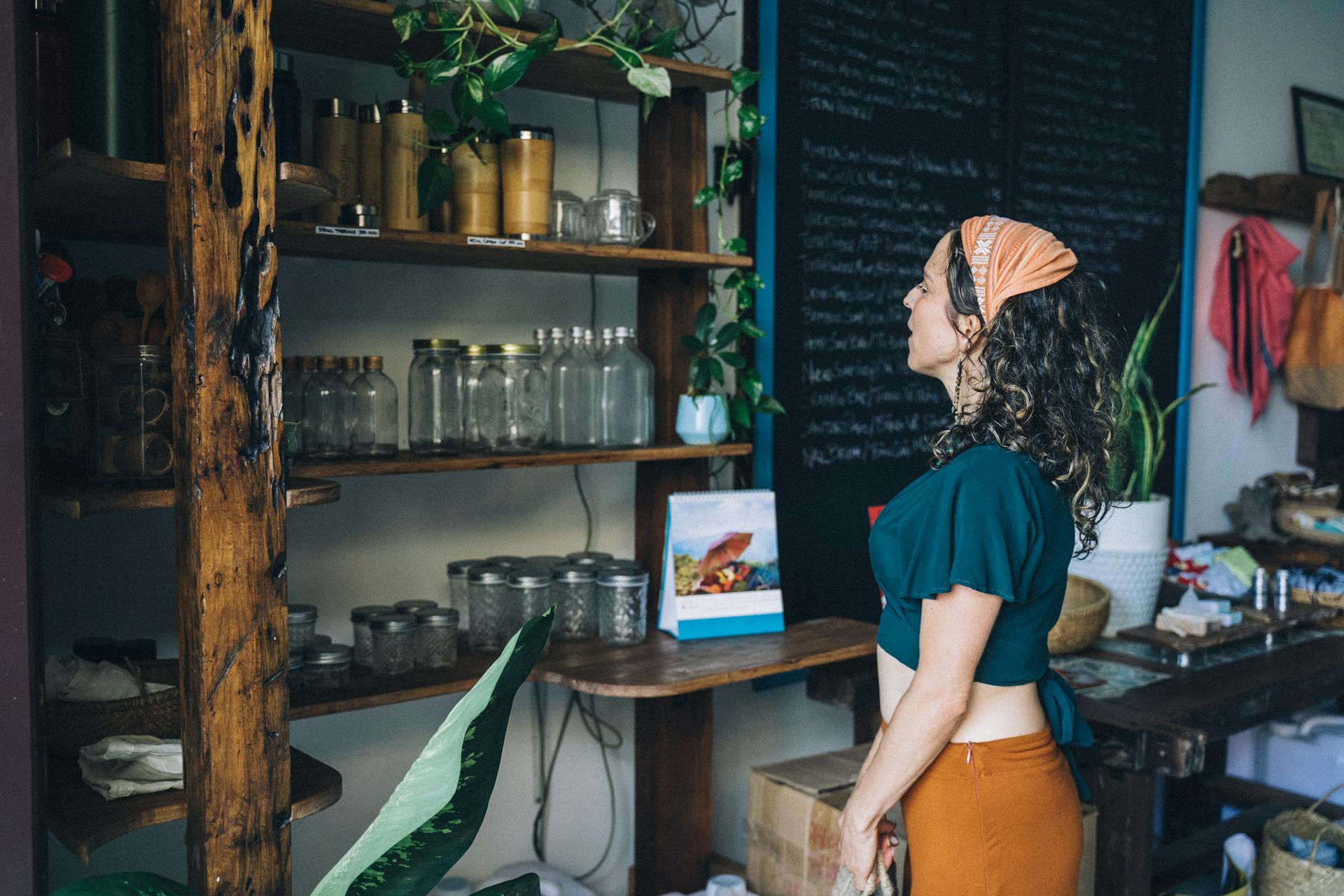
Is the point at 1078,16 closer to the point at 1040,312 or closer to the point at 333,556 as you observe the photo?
the point at 1040,312

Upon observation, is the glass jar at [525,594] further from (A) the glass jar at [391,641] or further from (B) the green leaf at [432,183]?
(B) the green leaf at [432,183]

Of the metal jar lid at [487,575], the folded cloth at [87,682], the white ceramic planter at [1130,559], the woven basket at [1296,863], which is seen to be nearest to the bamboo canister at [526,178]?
the metal jar lid at [487,575]

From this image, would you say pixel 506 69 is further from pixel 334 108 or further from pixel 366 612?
pixel 366 612

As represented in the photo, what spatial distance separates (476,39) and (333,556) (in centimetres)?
98

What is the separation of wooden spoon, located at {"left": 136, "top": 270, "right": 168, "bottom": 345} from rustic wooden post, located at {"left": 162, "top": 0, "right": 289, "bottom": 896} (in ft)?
0.74

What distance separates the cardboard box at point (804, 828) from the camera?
7.07 feet

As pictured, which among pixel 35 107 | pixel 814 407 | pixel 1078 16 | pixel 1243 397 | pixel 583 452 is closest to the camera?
pixel 35 107

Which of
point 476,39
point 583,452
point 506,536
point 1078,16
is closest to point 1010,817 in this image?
point 583,452

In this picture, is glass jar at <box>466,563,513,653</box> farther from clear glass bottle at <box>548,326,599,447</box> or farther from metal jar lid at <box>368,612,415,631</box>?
clear glass bottle at <box>548,326,599,447</box>

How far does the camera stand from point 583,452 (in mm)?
2104

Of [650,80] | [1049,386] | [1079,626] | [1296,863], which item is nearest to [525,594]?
[650,80]

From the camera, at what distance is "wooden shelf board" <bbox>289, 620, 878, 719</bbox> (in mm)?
1898

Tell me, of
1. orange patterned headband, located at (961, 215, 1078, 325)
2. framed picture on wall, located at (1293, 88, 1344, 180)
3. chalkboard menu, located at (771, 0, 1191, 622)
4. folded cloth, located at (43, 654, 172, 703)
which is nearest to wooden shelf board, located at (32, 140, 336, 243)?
folded cloth, located at (43, 654, 172, 703)

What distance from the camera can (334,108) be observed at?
1.87 metres
